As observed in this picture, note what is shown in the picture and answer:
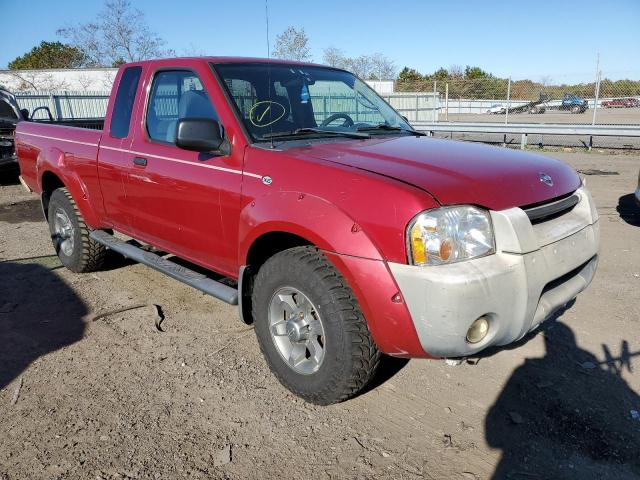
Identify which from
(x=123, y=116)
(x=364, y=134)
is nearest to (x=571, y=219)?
(x=364, y=134)

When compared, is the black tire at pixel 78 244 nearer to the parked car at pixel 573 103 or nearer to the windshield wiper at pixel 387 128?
the windshield wiper at pixel 387 128

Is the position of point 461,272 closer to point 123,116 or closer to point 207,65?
point 207,65

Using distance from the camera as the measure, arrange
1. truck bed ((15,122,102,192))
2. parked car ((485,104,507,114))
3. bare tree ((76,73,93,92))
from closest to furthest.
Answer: truck bed ((15,122,102,192)), parked car ((485,104,507,114)), bare tree ((76,73,93,92))

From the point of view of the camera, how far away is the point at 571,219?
294cm

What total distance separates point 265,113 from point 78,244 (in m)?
2.72

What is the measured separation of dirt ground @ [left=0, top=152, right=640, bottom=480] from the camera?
98.7 inches

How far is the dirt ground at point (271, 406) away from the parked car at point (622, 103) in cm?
1725

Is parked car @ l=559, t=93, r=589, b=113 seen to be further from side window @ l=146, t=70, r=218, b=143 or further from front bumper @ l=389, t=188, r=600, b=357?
front bumper @ l=389, t=188, r=600, b=357

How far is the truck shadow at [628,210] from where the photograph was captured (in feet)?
22.5

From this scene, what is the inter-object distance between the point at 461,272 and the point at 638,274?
3.53 meters

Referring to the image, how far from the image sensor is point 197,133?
3.02 meters

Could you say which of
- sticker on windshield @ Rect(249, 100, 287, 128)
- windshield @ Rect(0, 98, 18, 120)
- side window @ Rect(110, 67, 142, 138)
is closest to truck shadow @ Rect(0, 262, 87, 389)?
side window @ Rect(110, 67, 142, 138)

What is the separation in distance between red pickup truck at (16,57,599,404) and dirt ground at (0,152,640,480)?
0.34 m

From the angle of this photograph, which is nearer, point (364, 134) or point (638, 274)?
point (364, 134)
